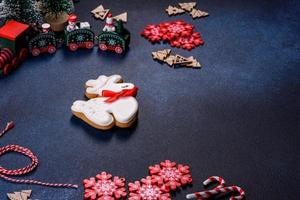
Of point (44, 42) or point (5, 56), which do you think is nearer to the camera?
point (5, 56)

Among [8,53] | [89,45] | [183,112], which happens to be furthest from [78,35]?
[183,112]

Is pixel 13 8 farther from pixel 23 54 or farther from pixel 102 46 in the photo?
pixel 102 46

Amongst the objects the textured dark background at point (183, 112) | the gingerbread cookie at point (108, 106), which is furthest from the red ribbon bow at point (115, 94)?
the textured dark background at point (183, 112)

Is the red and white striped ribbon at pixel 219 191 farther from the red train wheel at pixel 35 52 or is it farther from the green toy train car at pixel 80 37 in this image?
the red train wheel at pixel 35 52

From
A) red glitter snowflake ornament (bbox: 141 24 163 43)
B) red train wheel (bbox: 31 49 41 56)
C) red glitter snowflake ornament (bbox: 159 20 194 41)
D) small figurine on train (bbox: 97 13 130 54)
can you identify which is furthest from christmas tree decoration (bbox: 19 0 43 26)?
red glitter snowflake ornament (bbox: 159 20 194 41)

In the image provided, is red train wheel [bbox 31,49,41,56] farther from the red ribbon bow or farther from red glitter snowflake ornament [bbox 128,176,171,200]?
red glitter snowflake ornament [bbox 128,176,171,200]

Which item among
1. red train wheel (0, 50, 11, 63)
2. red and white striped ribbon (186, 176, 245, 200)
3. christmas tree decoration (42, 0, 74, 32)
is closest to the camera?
red and white striped ribbon (186, 176, 245, 200)

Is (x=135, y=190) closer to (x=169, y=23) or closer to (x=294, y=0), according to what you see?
(x=169, y=23)
